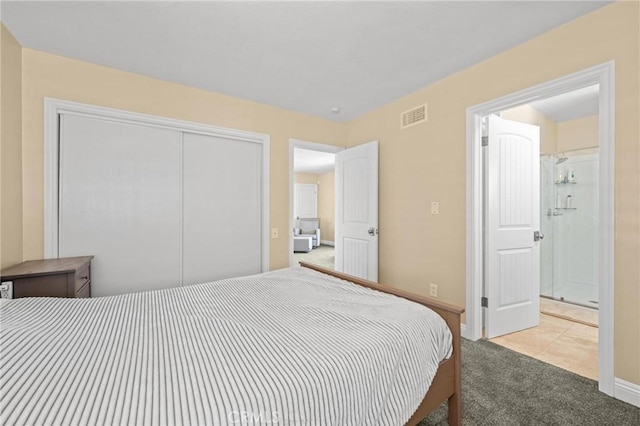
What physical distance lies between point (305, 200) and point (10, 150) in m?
7.62

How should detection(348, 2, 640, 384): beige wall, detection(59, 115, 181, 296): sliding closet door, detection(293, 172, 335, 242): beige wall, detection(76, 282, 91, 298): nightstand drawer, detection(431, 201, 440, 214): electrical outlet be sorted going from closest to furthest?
detection(348, 2, 640, 384): beige wall < detection(76, 282, 91, 298): nightstand drawer < detection(59, 115, 181, 296): sliding closet door < detection(431, 201, 440, 214): electrical outlet < detection(293, 172, 335, 242): beige wall

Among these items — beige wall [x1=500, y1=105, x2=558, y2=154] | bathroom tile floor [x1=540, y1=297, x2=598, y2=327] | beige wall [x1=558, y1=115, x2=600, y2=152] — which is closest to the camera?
bathroom tile floor [x1=540, y1=297, x2=598, y2=327]

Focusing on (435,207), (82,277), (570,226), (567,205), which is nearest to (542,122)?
(567,205)

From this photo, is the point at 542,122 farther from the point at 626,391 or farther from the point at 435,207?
the point at 626,391

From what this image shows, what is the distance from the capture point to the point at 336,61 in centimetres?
228

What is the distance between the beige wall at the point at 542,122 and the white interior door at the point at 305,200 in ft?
21.6

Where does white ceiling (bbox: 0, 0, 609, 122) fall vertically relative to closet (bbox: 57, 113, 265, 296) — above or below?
above

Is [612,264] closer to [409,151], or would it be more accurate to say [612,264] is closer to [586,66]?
[586,66]

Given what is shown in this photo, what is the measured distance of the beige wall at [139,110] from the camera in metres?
2.11

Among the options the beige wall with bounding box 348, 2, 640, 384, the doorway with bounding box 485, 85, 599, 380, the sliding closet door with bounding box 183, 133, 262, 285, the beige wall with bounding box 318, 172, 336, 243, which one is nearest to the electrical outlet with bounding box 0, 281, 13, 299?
the sliding closet door with bounding box 183, 133, 262, 285

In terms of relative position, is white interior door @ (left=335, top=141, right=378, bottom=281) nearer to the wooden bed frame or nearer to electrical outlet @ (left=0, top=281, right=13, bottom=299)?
the wooden bed frame

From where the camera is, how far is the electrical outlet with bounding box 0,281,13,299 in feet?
5.29

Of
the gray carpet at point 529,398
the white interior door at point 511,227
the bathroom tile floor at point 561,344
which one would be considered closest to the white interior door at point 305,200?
the white interior door at point 511,227

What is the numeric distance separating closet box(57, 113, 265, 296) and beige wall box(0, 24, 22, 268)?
0.24 m
